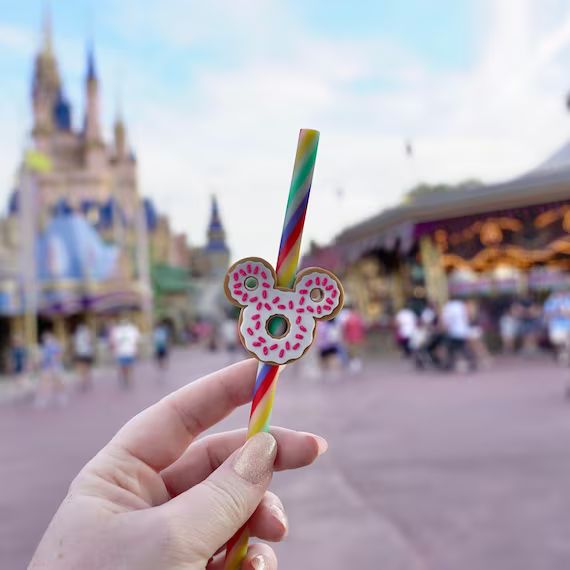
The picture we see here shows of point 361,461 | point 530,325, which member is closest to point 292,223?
point 361,461

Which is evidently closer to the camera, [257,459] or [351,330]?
[257,459]

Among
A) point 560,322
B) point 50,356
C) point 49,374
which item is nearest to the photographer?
point 560,322

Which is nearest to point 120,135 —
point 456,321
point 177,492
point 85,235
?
point 85,235

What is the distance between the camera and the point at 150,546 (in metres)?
1.17

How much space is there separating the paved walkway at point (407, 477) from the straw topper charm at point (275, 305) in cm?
232

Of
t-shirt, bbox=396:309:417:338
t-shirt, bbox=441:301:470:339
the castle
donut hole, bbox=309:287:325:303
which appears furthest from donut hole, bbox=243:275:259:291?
the castle

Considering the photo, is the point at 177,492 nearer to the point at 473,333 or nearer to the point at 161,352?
the point at 473,333

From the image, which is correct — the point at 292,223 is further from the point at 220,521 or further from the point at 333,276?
the point at 220,521

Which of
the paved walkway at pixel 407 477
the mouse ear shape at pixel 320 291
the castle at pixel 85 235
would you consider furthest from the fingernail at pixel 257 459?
the castle at pixel 85 235

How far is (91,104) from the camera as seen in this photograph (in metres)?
50.4

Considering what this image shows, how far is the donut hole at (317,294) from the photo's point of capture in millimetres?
1425

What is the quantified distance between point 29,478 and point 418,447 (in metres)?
3.58

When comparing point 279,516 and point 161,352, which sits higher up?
point 279,516

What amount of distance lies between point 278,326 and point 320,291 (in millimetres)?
128
